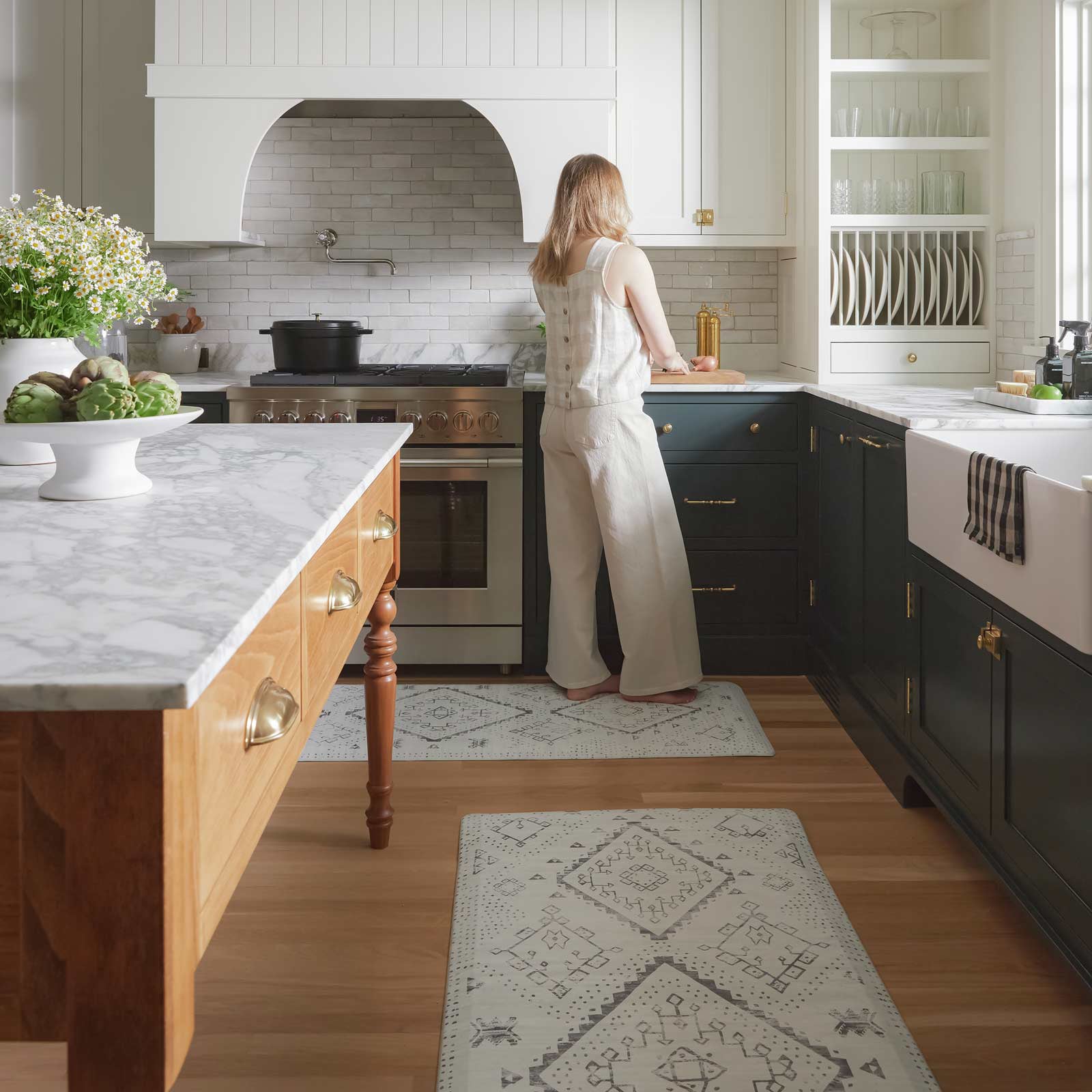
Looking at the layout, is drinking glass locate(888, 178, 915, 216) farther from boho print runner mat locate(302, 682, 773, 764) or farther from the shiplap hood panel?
boho print runner mat locate(302, 682, 773, 764)

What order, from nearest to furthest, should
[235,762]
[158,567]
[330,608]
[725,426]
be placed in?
[235,762] → [158,567] → [330,608] → [725,426]

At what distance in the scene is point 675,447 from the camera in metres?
3.83

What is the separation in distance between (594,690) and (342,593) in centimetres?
212

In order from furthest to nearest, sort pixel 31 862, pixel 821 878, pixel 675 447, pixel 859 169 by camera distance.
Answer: pixel 859 169 → pixel 675 447 → pixel 821 878 → pixel 31 862

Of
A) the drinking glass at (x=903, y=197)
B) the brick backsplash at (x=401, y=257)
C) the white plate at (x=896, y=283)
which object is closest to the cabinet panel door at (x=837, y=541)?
the white plate at (x=896, y=283)

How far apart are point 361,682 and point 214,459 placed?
1.97m

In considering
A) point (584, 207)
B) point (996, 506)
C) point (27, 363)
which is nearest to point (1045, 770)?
point (996, 506)

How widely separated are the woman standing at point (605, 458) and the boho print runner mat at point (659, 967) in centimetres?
96

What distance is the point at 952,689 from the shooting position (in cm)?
249

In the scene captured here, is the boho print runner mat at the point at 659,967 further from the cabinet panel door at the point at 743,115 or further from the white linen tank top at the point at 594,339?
the cabinet panel door at the point at 743,115

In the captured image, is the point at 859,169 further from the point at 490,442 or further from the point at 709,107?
the point at 490,442

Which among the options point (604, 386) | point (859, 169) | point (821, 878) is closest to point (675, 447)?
point (604, 386)

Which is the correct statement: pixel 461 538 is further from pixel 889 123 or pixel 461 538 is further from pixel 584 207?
pixel 889 123

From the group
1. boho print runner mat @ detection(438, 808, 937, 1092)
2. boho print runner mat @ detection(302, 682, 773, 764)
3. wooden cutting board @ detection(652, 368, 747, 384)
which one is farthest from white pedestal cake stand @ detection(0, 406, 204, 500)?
wooden cutting board @ detection(652, 368, 747, 384)
